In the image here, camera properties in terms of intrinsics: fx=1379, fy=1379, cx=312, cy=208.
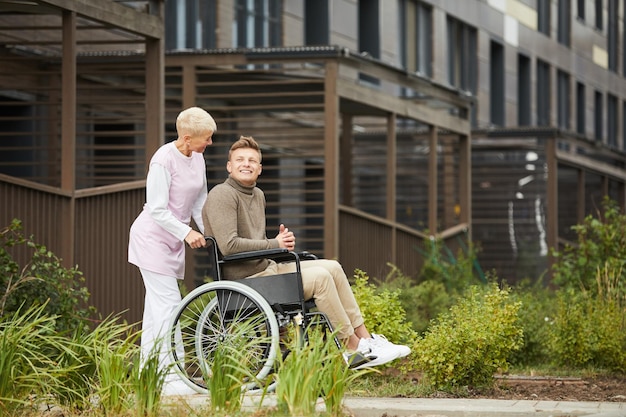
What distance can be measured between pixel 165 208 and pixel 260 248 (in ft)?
2.11

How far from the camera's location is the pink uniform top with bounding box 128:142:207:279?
337 inches

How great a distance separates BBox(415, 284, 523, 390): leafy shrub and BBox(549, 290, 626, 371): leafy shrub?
193 centimetres

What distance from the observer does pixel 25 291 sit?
31.9 ft

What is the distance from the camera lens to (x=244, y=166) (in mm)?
8656

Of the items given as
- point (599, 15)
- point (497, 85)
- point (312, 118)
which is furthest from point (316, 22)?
point (599, 15)

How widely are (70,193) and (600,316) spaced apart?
447 centimetres

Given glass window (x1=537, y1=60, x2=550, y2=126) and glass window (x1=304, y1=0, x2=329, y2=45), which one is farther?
glass window (x1=537, y1=60, x2=550, y2=126)

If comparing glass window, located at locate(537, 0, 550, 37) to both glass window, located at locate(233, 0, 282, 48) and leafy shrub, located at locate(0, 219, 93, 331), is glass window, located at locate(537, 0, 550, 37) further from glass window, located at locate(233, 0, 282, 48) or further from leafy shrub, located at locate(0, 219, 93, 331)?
leafy shrub, located at locate(0, 219, 93, 331)

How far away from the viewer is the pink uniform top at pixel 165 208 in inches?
337

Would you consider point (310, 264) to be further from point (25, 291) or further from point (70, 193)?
point (70, 193)

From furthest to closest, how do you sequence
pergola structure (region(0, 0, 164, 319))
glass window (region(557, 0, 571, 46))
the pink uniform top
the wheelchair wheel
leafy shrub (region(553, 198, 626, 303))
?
glass window (region(557, 0, 571, 46)), leafy shrub (region(553, 198, 626, 303)), pergola structure (region(0, 0, 164, 319)), the pink uniform top, the wheelchair wheel

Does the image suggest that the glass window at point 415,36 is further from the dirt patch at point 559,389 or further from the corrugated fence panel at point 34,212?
the dirt patch at point 559,389

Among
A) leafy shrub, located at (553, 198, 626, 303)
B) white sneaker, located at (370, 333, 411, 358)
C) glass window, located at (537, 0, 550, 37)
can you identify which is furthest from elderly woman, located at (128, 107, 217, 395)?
glass window, located at (537, 0, 550, 37)

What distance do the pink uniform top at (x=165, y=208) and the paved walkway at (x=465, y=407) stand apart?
100cm
